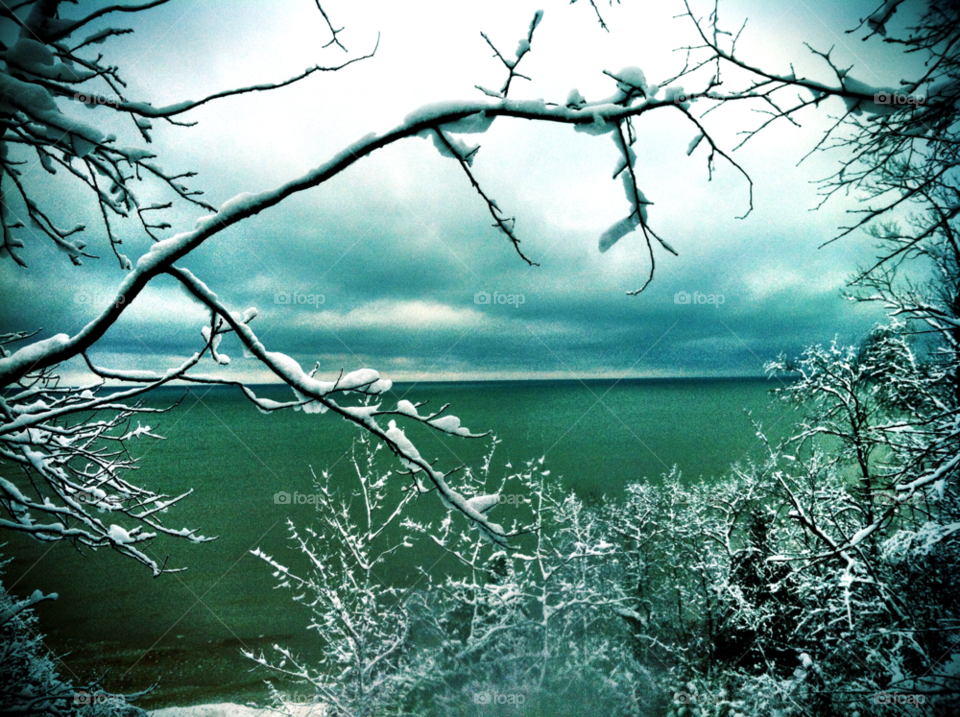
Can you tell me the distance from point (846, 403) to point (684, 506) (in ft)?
22.3

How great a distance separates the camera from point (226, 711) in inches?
488

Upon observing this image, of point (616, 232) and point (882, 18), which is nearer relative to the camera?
point (616, 232)

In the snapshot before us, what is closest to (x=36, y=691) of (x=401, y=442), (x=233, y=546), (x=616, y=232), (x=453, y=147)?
(x=401, y=442)

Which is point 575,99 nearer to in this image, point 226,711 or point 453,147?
point 453,147

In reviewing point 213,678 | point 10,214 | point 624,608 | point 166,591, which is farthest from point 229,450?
point 10,214

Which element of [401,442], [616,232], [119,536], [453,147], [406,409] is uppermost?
[453,147]

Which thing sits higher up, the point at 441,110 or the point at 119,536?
the point at 441,110

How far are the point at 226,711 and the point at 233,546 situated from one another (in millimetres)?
15557

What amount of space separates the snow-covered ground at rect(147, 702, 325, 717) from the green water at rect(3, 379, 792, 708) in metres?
1.11

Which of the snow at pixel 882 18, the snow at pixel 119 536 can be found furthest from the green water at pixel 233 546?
the snow at pixel 882 18

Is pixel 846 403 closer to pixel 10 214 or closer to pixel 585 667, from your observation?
pixel 585 667

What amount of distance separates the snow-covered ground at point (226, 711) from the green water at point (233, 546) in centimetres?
111

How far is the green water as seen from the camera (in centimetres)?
1549

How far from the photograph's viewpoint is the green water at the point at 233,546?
15.5 m
